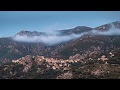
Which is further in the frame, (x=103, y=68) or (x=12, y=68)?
(x=12, y=68)
